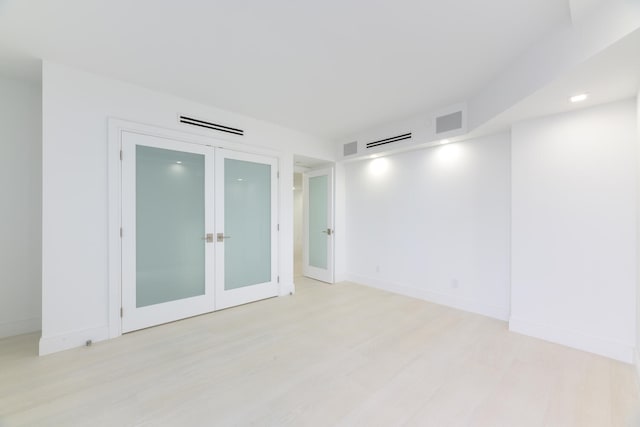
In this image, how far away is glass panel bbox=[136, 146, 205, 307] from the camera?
3.07 m

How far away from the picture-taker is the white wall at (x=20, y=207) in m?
2.88

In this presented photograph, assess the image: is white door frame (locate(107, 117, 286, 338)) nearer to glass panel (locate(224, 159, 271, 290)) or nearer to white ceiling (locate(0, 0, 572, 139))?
white ceiling (locate(0, 0, 572, 139))

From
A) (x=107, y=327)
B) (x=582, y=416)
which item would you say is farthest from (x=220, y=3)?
(x=582, y=416)

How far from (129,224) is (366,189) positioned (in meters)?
3.68

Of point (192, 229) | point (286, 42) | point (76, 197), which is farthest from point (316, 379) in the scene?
point (76, 197)

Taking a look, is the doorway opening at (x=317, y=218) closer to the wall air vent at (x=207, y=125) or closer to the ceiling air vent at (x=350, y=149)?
Answer: the ceiling air vent at (x=350, y=149)

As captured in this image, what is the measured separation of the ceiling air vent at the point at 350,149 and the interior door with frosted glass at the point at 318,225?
1.47 ft

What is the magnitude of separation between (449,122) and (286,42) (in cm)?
242

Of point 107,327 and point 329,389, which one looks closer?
point 329,389

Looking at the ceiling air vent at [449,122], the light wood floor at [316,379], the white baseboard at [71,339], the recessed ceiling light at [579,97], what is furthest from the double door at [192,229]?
the recessed ceiling light at [579,97]

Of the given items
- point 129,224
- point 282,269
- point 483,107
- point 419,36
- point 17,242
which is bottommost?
point 282,269

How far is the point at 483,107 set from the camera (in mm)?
3055

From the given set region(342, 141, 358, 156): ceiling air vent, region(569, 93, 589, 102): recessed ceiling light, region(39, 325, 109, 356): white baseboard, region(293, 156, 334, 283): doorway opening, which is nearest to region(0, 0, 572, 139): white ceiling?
region(569, 93, 589, 102): recessed ceiling light

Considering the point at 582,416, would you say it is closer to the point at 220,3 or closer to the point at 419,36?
the point at 419,36
